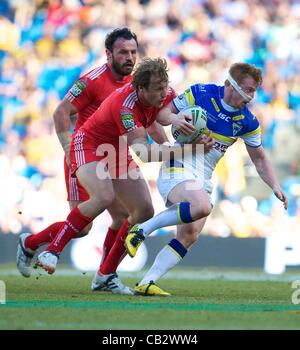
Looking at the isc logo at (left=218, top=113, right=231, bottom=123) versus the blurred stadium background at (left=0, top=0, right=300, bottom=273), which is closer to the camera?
the isc logo at (left=218, top=113, right=231, bottom=123)

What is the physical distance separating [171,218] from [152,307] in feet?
3.39

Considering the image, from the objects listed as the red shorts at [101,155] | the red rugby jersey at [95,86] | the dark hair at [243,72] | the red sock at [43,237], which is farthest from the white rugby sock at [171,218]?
the red rugby jersey at [95,86]

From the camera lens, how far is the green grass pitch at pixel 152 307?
6094 millimetres

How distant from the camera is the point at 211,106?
8367mm

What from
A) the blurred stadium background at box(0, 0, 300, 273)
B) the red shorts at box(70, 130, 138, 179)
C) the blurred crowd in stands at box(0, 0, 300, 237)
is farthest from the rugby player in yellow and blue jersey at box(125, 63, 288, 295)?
the blurred crowd in stands at box(0, 0, 300, 237)

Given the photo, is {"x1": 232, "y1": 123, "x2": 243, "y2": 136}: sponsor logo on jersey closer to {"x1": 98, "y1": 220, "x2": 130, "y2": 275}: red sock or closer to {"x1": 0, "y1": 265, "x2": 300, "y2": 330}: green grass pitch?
{"x1": 98, "y1": 220, "x2": 130, "y2": 275}: red sock

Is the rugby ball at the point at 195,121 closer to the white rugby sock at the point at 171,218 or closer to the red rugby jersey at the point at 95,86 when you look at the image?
the white rugby sock at the point at 171,218

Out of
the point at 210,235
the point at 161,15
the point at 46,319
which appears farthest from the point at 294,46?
the point at 46,319

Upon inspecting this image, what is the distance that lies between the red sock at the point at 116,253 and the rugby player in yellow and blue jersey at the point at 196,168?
614 millimetres

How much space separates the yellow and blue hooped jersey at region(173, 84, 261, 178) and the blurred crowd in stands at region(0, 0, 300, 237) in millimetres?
5892

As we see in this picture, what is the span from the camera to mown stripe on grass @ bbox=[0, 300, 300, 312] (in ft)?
23.4

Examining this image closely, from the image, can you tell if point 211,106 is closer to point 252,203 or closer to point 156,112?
point 156,112

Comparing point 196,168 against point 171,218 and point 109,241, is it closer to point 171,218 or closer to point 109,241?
point 171,218

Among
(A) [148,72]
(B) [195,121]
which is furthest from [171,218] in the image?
(A) [148,72]
